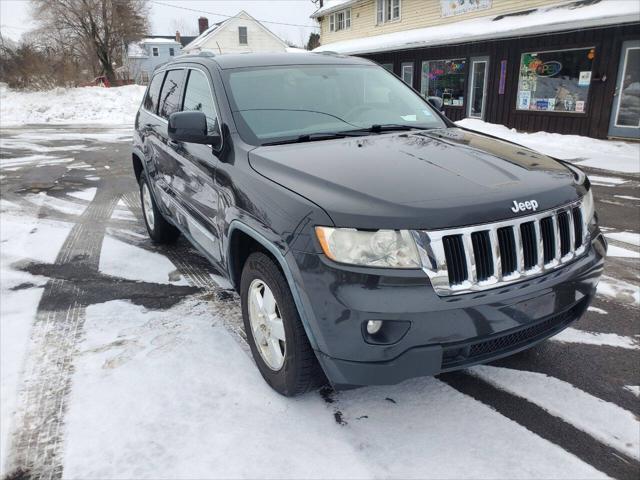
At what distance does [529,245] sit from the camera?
2.31 metres

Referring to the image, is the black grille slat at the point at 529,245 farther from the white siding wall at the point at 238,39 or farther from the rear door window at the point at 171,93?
the white siding wall at the point at 238,39

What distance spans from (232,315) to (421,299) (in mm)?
1957

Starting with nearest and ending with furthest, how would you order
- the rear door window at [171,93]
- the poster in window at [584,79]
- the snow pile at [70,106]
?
the rear door window at [171,93]
the poster in window at [584,79]
the snow pile at [70,106]

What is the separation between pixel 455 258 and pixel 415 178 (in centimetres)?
48

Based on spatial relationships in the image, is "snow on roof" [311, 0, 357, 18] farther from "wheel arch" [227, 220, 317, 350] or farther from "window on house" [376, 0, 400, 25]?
"wheel arch" [227, 220, 317, 350]

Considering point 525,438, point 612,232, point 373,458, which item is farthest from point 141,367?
point 612,232

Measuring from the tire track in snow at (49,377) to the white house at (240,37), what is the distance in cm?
4134

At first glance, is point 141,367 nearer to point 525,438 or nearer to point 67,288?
point 67,288

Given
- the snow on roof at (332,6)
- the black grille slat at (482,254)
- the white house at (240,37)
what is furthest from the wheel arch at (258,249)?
the white house at (240,37)

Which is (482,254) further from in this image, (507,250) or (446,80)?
(446,80)

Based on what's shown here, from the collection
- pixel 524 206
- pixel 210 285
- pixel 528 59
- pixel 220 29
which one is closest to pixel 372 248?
pixel 524 206

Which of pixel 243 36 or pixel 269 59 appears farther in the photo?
pixel 243 36

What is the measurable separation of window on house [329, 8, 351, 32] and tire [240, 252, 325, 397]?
2541cm

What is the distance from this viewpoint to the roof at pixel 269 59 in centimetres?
365
